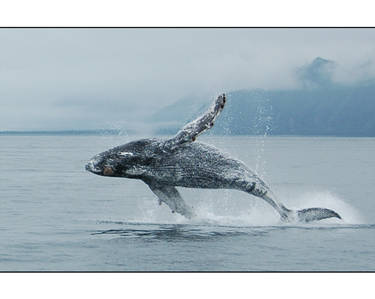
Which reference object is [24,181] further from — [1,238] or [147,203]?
[1,238]

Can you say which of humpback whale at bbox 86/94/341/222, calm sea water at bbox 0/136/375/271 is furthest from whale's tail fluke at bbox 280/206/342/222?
calm sea water at bbox 0/136/375/271

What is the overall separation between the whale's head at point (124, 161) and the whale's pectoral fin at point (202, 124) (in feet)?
2.89

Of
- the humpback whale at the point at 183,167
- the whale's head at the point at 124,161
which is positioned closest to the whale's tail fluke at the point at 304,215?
the humpback whale at the point at 183,167

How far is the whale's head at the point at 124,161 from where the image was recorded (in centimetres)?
1631

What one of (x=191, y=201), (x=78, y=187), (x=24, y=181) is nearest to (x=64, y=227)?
(x=191, y=201)

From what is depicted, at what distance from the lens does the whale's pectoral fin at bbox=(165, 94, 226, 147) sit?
15.8 metres

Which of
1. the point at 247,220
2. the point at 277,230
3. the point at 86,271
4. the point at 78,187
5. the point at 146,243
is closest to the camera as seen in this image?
the point at 86,271

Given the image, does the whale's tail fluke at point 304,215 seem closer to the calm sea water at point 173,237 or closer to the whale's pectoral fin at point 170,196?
the calm sea water at point 173,237

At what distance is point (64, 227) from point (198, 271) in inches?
220

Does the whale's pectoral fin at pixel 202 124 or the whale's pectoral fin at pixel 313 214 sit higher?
the whale's pectoral fin at pixel 202 124

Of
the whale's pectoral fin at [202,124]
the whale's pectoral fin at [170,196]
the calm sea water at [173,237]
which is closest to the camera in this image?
the calm sea water at [173,237]

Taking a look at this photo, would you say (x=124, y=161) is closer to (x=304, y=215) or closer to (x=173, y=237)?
(x=173, y=237)

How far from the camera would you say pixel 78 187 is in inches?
1158

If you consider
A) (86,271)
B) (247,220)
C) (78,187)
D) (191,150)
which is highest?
(78,187)
